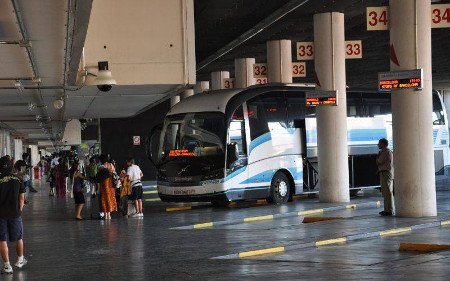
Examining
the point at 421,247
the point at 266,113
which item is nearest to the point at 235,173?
the point at 266,113

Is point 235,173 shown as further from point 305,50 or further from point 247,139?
point 305,50

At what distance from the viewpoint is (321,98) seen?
1134 inches

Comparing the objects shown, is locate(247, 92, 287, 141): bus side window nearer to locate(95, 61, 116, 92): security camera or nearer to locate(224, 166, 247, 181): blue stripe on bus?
locate(224, 166, 247, 181): blue stripe on bus

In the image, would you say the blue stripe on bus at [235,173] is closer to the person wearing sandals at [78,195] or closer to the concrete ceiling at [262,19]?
the person wearing sandals at [78,195]

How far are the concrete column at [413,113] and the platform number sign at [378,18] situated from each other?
0.22 meters

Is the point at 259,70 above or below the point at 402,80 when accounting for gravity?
above

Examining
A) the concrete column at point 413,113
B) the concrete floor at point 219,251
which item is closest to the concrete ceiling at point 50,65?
the concrete floor at point 219,251

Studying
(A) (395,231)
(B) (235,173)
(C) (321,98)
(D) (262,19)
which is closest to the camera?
(A) (395,231)

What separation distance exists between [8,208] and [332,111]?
15637mm

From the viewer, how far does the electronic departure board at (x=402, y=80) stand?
2136cm

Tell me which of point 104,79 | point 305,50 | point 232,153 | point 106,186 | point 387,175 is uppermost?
point 305,50

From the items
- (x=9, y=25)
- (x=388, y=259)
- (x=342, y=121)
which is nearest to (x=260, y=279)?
(x=388, y=259)

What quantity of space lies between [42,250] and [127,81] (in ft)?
29.7

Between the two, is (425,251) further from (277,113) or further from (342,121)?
(277,113)
